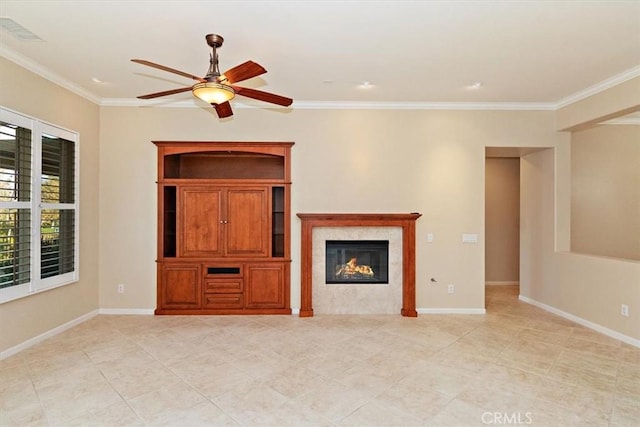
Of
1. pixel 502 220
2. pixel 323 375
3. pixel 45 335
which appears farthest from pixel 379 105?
pixel 45 335

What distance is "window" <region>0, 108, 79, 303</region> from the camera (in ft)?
10.1

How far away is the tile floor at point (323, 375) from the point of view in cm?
223

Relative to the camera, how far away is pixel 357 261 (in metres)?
4.61

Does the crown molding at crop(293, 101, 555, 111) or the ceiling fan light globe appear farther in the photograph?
the crown molding at crop(293, 101, 555, 111)

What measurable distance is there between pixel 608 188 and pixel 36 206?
780 cm

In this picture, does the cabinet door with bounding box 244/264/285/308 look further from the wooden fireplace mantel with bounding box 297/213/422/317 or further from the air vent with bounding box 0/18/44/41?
the air vent with bounding box 0/18/44/41

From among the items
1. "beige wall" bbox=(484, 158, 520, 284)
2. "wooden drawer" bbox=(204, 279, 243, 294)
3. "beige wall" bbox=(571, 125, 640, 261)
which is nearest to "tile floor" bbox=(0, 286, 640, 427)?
"wooden drawer" bbox=(204, 279, 243, 294)

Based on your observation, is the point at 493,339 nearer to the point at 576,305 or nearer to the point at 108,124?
the point at 576,305

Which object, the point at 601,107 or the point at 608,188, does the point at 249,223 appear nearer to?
the point at 601,107

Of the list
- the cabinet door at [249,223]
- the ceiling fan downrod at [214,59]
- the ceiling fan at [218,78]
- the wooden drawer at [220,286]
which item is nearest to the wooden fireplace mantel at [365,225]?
the cabinet door at [249,223]

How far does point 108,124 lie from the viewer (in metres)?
4.49

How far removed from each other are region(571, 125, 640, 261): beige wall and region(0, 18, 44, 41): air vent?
6941 mm

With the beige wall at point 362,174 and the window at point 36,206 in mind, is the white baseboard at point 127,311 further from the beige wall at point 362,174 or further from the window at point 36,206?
the window at point 36,206

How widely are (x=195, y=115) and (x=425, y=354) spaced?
422 centimetres
